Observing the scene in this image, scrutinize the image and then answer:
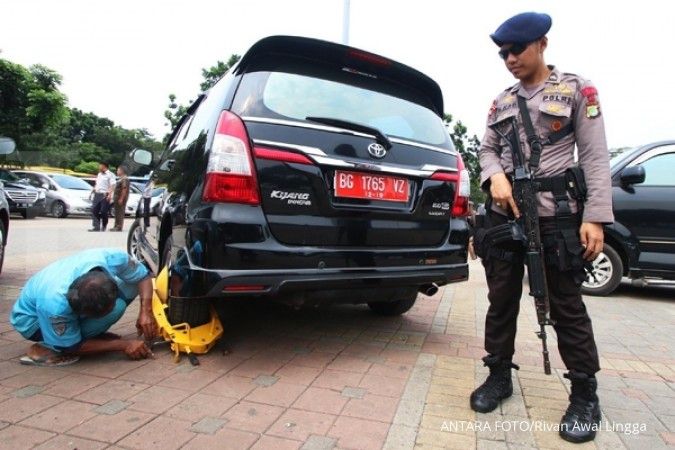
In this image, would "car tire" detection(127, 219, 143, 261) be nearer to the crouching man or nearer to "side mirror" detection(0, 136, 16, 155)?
"side mirror" detection(0, 136, 16, 155)

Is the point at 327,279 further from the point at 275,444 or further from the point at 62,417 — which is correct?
the point at 62,417

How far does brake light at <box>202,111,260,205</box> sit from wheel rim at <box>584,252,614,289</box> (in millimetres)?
4637

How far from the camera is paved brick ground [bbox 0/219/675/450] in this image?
215 centimetres

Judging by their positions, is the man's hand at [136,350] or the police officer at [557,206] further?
the man's hand at [136,350]

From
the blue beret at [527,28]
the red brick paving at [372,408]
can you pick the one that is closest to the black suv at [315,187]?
the red brick paving at [372,408]

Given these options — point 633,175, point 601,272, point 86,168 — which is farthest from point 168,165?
point 86,168

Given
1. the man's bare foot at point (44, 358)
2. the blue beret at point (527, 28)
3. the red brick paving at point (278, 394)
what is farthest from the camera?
the man's bare foot at point (44, 358)

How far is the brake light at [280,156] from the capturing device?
2.58 metres

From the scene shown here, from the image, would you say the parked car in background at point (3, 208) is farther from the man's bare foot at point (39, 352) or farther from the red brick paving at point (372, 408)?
the red brick paving at point (372, 408)

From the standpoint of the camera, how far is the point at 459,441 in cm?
216

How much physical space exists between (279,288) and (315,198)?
0.51 meters

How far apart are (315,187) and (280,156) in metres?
0.25

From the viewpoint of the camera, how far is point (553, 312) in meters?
2.36

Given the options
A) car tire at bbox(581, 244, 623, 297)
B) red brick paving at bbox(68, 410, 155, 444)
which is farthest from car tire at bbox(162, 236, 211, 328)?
car tire at bbox(581, 244, 623, 297)
